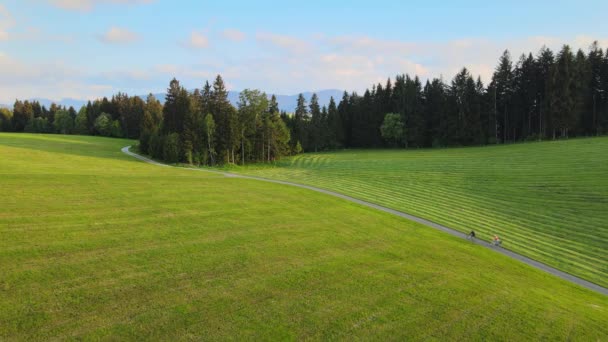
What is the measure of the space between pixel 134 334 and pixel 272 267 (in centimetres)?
590

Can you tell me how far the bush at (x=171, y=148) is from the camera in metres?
55.8

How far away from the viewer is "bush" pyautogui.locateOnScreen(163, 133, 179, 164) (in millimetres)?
55781

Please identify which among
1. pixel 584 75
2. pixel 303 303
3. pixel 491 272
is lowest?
pixel 491 272

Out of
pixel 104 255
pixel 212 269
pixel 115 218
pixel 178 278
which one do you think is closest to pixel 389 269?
pixel 212 269

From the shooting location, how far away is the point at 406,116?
81438 mm

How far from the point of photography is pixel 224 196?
84.8 ft

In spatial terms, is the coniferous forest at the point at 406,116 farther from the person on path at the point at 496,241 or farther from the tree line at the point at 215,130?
the person on path at the point at 496,241

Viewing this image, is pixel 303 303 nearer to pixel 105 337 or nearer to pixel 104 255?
pixel 105 337

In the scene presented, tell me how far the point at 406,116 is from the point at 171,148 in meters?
52.9

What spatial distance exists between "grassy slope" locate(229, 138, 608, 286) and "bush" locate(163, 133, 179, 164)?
21595 millimetres

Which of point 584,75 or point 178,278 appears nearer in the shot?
point 178,278

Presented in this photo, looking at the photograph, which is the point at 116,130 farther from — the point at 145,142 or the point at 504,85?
the point at 504,85

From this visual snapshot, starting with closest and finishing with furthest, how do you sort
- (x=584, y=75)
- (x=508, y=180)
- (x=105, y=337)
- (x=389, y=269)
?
(x=105, y=337) → (x=389, y=269) → (x=508, y=180) → (x=584, y=75)

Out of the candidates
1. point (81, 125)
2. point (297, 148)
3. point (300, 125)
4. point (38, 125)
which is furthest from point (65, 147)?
point (38, 125)
